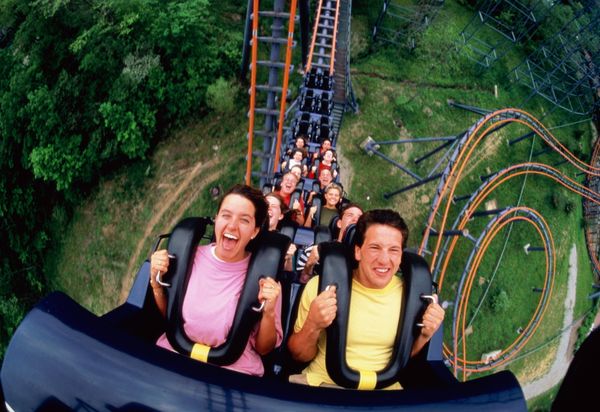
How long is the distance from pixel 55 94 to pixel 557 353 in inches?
675

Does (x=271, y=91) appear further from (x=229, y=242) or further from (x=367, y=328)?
(x=367, y=328)

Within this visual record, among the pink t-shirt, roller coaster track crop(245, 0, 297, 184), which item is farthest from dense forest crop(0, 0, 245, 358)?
the pink t-shirt

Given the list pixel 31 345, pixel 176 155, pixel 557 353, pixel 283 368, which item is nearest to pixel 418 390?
pixel 31 345

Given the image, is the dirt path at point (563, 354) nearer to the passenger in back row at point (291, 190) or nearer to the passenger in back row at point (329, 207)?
Result: the passenger in back row at point (329, 207)

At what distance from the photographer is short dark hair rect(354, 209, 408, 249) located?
6.97 ft

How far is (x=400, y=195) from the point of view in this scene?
10.3 meters

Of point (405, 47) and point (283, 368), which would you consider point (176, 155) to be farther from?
point (283, 368)

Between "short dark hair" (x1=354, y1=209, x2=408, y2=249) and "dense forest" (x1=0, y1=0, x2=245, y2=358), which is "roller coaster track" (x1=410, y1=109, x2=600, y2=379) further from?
"dense forest" (x1=0, y1=0, x2=245, y2=358)

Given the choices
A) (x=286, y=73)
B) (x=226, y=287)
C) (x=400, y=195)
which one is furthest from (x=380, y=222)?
(x=400, y=195)

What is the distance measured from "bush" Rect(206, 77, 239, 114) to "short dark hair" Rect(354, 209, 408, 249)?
30.9ft

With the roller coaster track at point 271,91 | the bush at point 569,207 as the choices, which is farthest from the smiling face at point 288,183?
the bush at point 569,207

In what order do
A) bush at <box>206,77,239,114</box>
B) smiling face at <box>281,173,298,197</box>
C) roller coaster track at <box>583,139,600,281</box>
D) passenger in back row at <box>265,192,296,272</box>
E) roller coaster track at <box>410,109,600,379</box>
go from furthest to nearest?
roller coaster track at <box>583,139,600,281</box> < bush at <box>206,77,239,114</box> < roller coaster track at <box>410,109,600,379</box> < smiling face at <box>281,173,298,197</box> < passenger in back row at <box>265,192,296,272</box>

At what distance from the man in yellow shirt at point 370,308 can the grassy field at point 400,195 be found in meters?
7.98

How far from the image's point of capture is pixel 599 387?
135 centimetres
